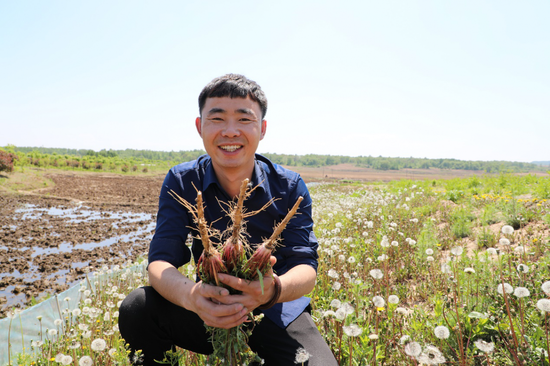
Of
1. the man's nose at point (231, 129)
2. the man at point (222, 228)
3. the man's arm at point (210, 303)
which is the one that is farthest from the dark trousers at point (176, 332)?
the man's nose at point (231, 129)

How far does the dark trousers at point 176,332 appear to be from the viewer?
6.97 feet

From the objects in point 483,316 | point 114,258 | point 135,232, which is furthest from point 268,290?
point 135,232

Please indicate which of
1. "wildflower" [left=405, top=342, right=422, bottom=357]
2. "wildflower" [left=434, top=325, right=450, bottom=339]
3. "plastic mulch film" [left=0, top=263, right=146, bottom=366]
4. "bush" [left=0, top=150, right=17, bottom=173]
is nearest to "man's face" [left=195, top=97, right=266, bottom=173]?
"wildflower" [left=405, top=342, right=422, bottom=357]

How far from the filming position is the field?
6.81 ft

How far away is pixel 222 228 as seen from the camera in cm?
251

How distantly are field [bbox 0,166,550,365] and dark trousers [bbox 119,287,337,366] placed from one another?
0.18m

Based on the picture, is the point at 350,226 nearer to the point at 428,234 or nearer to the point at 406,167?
the point at 428,234

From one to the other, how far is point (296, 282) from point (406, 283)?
8.24 feet

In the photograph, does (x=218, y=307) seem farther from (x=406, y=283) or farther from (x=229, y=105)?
(x=406, y=283)

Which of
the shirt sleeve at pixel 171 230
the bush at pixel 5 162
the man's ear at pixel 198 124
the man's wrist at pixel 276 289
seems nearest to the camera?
the man's wrist at pixel 276 289

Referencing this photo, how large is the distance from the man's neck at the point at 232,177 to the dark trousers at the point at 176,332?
3.15ft

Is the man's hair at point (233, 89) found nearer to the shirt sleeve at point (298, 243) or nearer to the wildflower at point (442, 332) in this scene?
the shirt sleeve at point (298, 243)

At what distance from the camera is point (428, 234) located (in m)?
4.98

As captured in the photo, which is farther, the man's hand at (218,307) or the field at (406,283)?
the field at (406,283)
